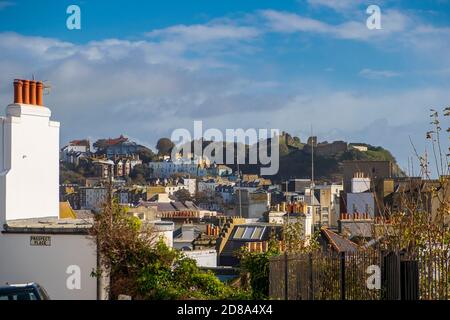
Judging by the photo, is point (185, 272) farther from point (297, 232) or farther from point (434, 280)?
point (434, 280)

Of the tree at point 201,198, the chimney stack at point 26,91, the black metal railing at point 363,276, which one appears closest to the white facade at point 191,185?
the tree at point 201,198

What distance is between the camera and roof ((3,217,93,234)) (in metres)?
21.5

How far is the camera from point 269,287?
60.9 feet

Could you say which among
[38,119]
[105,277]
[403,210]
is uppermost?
[38,119]

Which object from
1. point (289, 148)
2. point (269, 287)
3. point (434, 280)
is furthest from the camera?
point (289, 148)

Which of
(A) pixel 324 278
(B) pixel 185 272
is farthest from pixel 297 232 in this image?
(A) pixel 324 278

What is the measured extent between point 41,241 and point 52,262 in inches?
21.7

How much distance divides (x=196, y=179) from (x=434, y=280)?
99.2 metres

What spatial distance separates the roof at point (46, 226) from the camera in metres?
21.5

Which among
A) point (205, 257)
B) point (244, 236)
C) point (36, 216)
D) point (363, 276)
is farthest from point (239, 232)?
point (363, 276)

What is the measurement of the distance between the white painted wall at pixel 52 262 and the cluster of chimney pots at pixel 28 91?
3461mm

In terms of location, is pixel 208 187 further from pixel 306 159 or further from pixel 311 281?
pixel 311 281

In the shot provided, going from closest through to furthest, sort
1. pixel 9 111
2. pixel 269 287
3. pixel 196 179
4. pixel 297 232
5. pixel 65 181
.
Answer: pixel 269 287 < pixel 9 111 < pixel 297 232 < pixel 65 181 < pixel 196 179

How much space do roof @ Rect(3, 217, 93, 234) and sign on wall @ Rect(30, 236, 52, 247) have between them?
14cm
